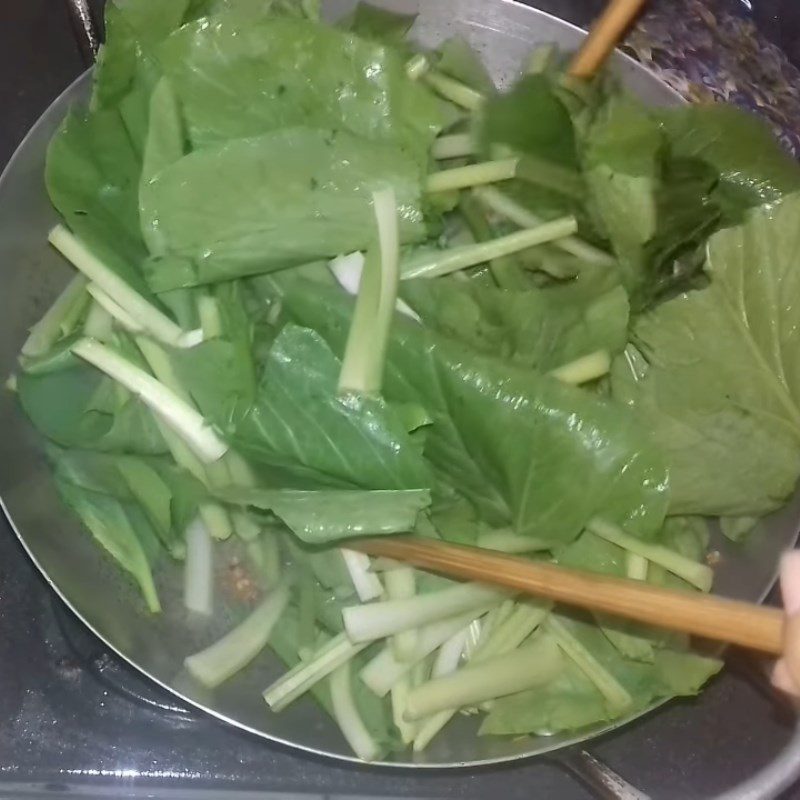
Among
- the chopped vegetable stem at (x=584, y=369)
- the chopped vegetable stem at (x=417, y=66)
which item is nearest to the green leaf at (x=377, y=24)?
the chopped vegetable stem at (x=417, y=66)

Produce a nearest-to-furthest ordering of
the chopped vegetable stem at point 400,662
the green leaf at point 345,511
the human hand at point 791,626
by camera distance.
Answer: the human hand at point 791,626 < the green leaf at point 345,511 < the chopped vegetable stem at point 400,662

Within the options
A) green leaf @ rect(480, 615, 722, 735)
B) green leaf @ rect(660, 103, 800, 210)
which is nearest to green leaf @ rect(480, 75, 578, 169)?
green leaf @ rect(660, 103, 800, 210)

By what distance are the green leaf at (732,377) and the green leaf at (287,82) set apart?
0.28 m

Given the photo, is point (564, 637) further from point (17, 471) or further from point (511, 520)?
point (17, 471)

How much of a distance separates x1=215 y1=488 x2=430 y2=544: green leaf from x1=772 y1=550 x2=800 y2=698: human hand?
0.85 feet

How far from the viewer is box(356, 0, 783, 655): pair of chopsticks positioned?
0.58 metres

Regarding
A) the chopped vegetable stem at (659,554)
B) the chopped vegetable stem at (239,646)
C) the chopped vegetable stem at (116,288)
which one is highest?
the chopped vegetable stem at (659,554)

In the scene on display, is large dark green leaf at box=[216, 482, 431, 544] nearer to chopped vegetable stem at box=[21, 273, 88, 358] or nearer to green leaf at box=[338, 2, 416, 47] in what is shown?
chopped vegetable stem at box=[21, 273, 88, 358]

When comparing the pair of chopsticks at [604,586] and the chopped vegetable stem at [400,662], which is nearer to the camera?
the pair of chopsticks at [604,586]

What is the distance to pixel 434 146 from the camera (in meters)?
0.87

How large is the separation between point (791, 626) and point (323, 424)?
0.36m

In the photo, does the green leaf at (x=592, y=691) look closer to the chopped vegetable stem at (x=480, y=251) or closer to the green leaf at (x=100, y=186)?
the chopped vegetable stem at (x=480, y=251)

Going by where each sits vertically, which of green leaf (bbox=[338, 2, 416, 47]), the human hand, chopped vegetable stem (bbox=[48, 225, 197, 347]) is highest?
green leaf (bbox=[338, 2, 416, 47])

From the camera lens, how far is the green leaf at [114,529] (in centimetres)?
80
